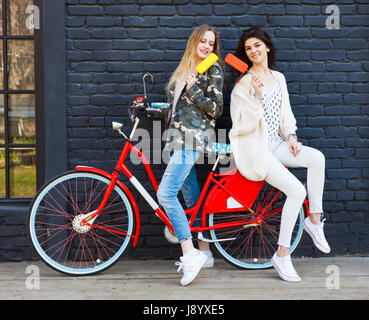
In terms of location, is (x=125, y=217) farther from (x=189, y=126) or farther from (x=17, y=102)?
(x=17, y=102)

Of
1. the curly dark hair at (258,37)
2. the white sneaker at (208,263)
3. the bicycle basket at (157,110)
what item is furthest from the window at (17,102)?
the curly dark hair at (258,37)

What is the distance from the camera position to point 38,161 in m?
3.95

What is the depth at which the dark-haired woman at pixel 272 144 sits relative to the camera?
3338mm

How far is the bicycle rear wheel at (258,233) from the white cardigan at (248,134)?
35 centimetres

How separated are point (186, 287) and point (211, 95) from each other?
1.34 metres

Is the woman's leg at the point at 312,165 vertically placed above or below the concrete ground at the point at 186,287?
above

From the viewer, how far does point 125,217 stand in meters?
3.92

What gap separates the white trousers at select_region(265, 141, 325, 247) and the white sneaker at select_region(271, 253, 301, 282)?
0.12 m

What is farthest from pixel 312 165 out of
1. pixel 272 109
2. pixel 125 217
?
pixel 125 217

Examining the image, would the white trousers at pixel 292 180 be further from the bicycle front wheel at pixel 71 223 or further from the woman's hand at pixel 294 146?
the bicycle front wheel at pixel 71 223

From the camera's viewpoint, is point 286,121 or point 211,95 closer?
point 211,95

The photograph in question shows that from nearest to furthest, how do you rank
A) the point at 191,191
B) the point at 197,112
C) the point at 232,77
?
the point at 197,112, the point at 191,191, the point at 232,77

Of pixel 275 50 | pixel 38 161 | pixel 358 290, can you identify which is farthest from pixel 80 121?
pixel 358 290

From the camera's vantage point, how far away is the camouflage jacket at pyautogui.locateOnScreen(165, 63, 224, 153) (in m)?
3.33
